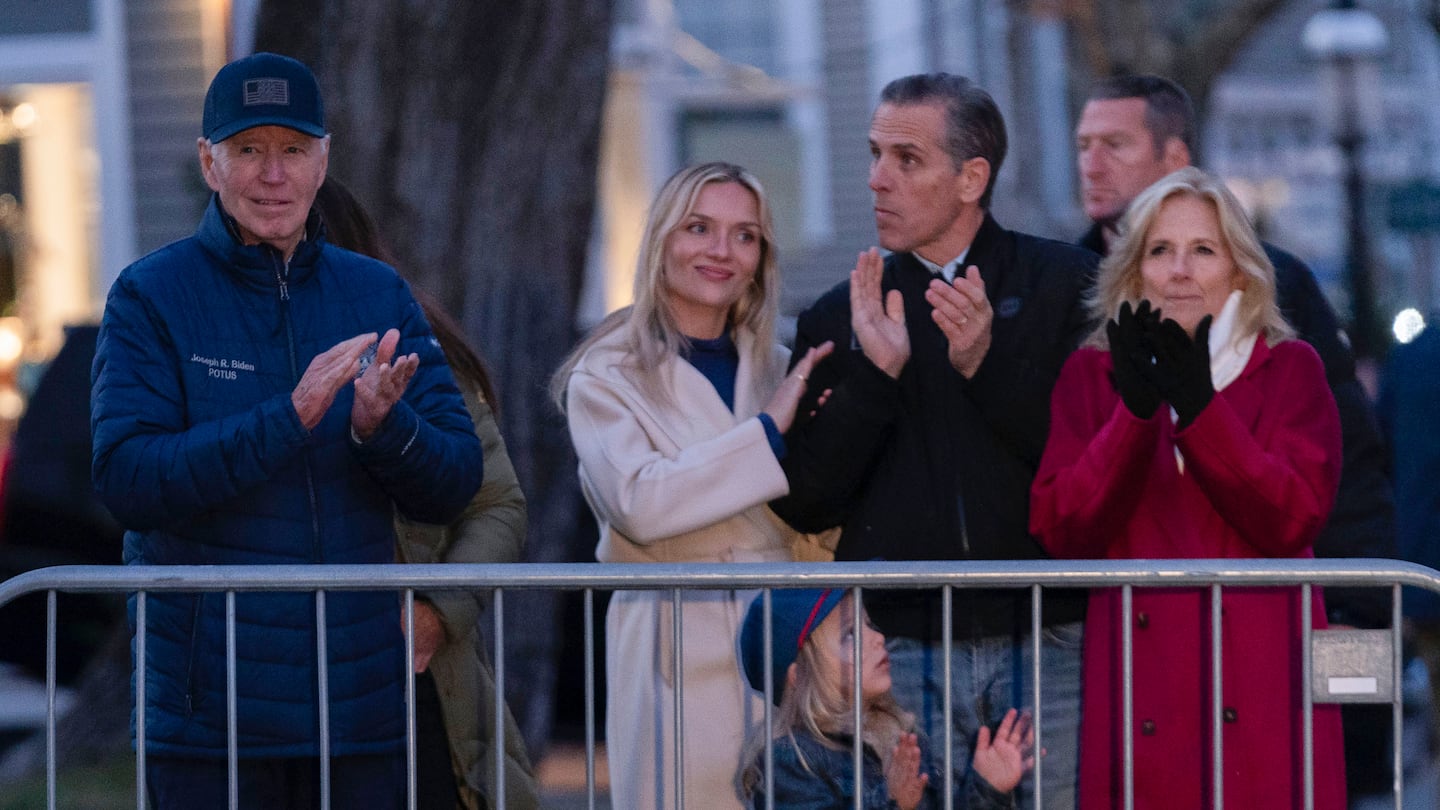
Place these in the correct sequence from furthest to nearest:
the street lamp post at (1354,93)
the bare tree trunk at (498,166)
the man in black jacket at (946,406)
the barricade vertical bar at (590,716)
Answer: the street lamp post at (1354,93)
the bare tree trunk at (498,166)
the man in black jacket at (946,406)
the barricade vertical bar at (590,716)

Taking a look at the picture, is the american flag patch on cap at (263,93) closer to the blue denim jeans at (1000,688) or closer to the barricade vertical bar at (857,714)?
the barricade vertical bar at (857,714)

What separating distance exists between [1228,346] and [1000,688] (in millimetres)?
881

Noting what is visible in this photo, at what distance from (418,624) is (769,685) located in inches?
35.2

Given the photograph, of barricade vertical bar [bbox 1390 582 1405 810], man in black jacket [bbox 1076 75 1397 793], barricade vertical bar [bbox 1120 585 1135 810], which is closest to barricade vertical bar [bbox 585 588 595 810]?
barricade vertical bar [bbox 1120 585 1135 810]

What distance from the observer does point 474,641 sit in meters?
4.55

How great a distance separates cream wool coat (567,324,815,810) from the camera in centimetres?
438

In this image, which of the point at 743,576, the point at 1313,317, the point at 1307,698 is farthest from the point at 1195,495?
the point at 743,576

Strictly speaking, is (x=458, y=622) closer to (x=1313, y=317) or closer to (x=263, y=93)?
(x=263, y=93)

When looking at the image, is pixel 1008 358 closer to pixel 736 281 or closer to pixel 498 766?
pixel 736 281

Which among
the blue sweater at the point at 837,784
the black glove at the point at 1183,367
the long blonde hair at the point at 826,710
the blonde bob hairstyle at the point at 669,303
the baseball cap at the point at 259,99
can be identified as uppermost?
the baseball cap at the point at 259,99

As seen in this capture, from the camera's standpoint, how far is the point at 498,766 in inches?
152

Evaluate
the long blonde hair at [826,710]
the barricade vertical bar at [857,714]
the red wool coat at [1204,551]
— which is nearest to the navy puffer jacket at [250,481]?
the long blonde hair at [826,710]

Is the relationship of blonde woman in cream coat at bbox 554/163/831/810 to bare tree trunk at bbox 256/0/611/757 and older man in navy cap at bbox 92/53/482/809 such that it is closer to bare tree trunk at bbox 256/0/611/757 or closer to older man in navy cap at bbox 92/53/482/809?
older man in navy cap at bbox 92/53/482/809

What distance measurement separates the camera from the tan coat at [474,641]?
4410 mm
